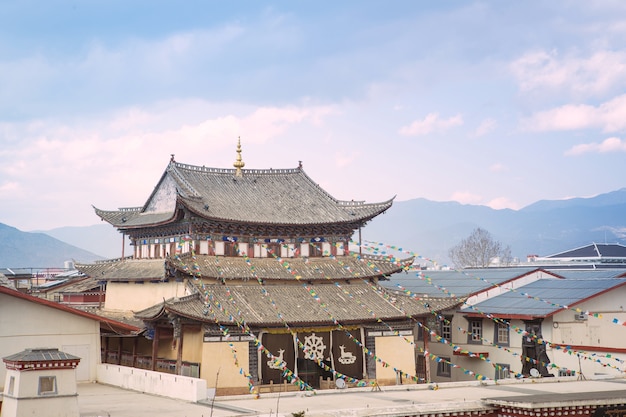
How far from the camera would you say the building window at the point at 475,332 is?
154 ft

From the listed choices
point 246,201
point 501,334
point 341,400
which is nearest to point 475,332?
point 501,334

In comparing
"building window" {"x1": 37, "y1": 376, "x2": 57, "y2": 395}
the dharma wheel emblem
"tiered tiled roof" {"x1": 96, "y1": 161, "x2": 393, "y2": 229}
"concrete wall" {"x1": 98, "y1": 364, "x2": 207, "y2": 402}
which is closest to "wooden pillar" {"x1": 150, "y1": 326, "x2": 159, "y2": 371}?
"concrete wall" {"x1": 98, "y1": 364, "x2": 207, "y2": 402}

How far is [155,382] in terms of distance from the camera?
32844mm

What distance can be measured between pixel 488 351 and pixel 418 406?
1791 cm

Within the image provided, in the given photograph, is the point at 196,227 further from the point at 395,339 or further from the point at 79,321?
the point at 395,339

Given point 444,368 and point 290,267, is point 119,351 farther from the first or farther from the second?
point 444,368

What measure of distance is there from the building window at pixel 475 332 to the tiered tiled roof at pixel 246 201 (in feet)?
29.6

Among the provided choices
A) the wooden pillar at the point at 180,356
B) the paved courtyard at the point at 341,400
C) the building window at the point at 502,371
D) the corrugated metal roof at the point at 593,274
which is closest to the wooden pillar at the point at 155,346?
the wooden pillar at the point at 180,356

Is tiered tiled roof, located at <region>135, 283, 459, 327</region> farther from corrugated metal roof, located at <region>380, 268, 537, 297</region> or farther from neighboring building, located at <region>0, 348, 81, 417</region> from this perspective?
neighboring building, located at <region>0, 348, 81, 417</region>

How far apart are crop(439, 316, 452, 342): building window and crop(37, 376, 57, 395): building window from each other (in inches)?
1187

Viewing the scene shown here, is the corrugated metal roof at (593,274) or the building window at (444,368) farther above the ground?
the corrugated metal roof at (593,274)

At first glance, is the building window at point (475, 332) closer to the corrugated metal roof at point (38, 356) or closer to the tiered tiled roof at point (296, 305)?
the tiered tiled roof at point (296, 305)

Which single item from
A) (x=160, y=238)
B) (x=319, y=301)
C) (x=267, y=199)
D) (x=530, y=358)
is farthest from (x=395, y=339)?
(x=160, y=238)

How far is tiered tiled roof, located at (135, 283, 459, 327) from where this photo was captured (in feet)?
124
